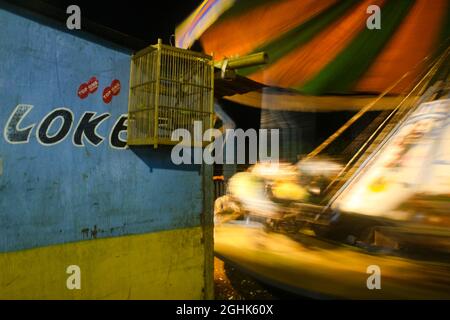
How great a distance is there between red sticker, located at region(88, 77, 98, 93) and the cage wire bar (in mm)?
472

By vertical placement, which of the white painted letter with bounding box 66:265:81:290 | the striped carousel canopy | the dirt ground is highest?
the striped carousel canopy

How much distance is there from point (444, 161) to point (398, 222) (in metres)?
1.66

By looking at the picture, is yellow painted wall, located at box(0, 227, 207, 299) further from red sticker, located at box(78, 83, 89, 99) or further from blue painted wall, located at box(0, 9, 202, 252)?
red sticker, located at box(78, 83, 89, 99)

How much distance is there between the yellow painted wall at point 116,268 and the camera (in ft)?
11.4

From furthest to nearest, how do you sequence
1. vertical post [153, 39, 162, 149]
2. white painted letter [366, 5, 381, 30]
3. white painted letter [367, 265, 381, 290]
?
white painted letter [366, 5, 381, 30] < white painted letter [367, 265, 381, 290] < vertical post [153, 39, 162, 149]

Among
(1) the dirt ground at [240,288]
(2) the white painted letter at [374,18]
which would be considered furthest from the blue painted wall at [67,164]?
(2) the white painted letter at [374,18]

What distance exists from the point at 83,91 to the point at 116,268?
2.48 metres

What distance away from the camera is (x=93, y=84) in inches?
157

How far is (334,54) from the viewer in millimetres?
7492

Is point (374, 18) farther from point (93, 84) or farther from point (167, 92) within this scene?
point (93, 84)

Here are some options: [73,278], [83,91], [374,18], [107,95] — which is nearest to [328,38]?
[374,18]

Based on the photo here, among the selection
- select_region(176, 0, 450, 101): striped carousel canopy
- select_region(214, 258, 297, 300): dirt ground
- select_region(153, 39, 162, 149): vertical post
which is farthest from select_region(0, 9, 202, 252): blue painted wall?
select_region(176, 0, 450, 101): striped carousel canopy

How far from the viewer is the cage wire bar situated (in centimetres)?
394

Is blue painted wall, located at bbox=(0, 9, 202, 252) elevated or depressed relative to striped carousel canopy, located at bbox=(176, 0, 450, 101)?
depressed
